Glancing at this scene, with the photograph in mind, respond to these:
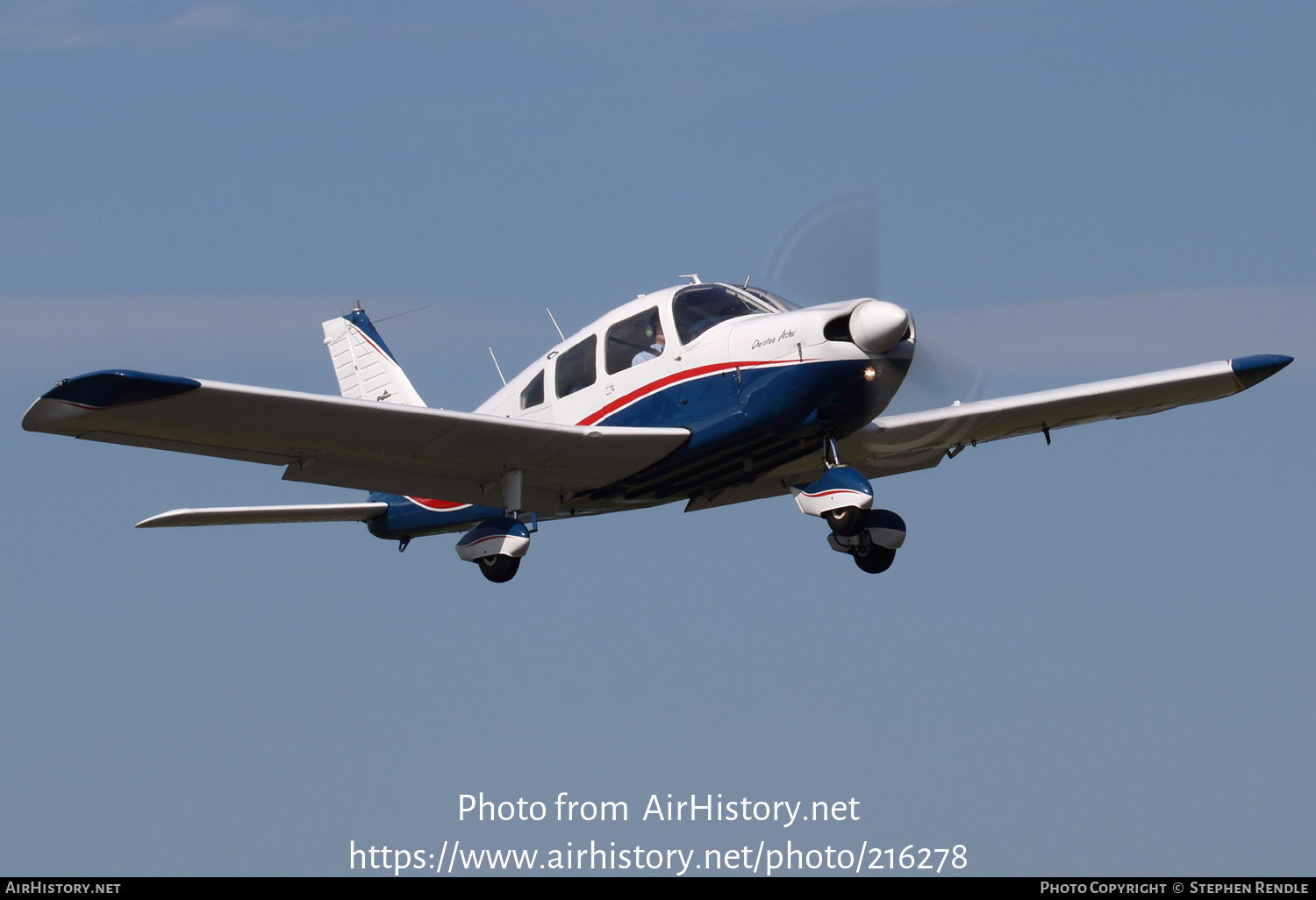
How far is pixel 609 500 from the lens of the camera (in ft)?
58.8

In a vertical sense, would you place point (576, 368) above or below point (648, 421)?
above

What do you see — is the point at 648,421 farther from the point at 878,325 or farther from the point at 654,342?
the point at 878,325

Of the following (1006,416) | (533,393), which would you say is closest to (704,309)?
(533,393)

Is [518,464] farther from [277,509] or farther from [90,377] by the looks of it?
[90,377]

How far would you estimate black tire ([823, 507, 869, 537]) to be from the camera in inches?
615

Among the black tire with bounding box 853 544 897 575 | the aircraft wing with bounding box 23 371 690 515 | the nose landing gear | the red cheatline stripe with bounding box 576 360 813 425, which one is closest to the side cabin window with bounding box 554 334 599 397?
the red cheatline stripe with bounding box 576 360 813 425

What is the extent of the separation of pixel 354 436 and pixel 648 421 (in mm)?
2868

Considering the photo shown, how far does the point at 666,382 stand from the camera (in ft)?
53.7

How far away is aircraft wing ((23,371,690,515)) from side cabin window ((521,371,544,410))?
36.9 inches

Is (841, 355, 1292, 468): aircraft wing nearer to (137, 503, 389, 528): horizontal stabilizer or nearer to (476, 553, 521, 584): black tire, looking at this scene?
(476, 553, 521, 584): black tire

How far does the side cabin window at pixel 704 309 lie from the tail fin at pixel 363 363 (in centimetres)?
671

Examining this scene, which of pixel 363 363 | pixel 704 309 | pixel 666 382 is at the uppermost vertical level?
pixel 363 363

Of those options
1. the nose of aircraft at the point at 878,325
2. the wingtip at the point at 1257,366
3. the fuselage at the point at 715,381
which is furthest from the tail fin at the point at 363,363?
the wingtip at the point at 1257,366

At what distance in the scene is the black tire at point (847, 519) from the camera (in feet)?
51.2
